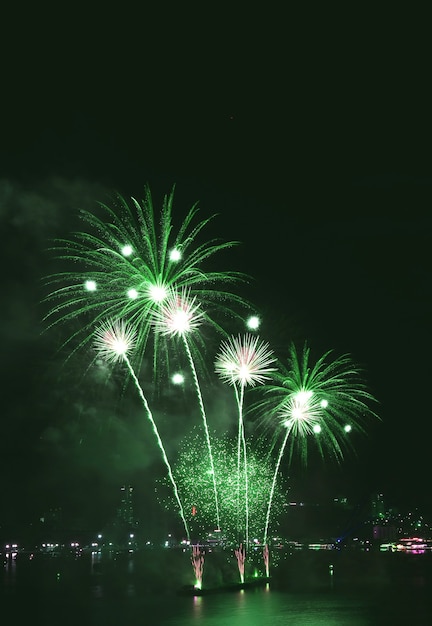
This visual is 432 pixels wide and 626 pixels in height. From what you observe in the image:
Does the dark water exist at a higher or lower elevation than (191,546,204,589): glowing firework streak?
lower

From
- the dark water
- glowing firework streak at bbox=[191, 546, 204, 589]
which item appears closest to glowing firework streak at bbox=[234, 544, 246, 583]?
the dark water

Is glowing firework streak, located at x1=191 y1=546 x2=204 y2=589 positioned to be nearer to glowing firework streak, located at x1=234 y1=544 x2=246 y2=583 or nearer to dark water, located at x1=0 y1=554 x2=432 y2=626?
dark water, located at x1=0 y1=554 x2=432 y2=626

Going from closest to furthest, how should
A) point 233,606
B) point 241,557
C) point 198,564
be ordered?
1. point 233,606
2. point 198,564
3. point 241,557

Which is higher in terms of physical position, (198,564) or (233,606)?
(198,564)

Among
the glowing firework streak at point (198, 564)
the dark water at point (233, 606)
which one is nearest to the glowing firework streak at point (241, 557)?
the dark water at point (233, 606)

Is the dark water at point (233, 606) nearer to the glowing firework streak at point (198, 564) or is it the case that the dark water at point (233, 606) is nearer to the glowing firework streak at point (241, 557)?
the glowing firework streak at point (241, 557)

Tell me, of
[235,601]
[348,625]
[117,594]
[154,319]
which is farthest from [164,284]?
[117,594]

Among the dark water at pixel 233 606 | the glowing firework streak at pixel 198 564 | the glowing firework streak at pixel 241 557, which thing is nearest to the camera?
the dark water at pixel 233 606

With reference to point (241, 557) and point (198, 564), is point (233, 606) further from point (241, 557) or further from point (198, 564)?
point (241, 557)

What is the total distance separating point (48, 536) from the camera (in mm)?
187875

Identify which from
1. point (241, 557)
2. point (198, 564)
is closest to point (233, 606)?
point (198, 564)

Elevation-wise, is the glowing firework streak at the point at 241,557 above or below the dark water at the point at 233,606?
above

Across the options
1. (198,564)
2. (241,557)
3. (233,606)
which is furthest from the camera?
(241,557)

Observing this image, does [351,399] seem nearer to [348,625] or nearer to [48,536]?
[348,625]
